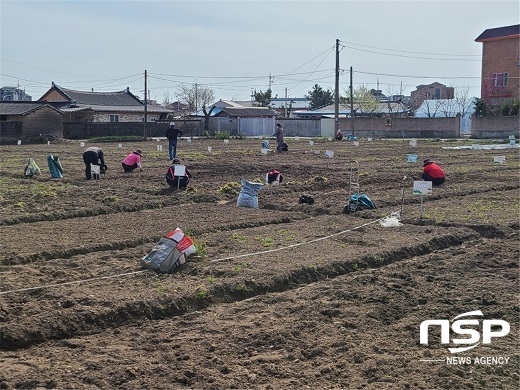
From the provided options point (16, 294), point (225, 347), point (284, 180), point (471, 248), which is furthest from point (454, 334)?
point (284, 180)

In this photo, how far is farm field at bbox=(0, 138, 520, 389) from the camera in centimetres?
577

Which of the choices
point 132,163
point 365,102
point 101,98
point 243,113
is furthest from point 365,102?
point 132,163

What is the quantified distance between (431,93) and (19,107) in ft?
226

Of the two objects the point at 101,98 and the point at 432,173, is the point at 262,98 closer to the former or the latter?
the point at 101,98

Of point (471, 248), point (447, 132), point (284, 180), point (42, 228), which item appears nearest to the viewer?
point (471, 248)

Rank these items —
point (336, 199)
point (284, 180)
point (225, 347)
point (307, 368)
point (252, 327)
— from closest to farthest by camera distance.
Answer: point (307, 368) → point (225, 347) → point (252, 327) → point (336, 199) → point (284, 180)

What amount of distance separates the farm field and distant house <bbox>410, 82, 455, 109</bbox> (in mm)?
77458

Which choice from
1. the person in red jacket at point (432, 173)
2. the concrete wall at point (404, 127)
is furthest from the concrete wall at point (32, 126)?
the person in red jacket at point (432, 173)

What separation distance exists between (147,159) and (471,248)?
19889 millimetres

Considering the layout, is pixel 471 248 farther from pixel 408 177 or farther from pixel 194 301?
pixel 408 177

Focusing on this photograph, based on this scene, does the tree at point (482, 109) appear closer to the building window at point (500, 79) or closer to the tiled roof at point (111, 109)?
the building window at point (500, 79)

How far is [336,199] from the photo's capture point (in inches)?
635


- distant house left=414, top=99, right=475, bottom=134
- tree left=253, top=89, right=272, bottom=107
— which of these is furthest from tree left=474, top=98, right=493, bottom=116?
tree left=253, top=89, right=272, bottom=107

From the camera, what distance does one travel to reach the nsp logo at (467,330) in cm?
647
